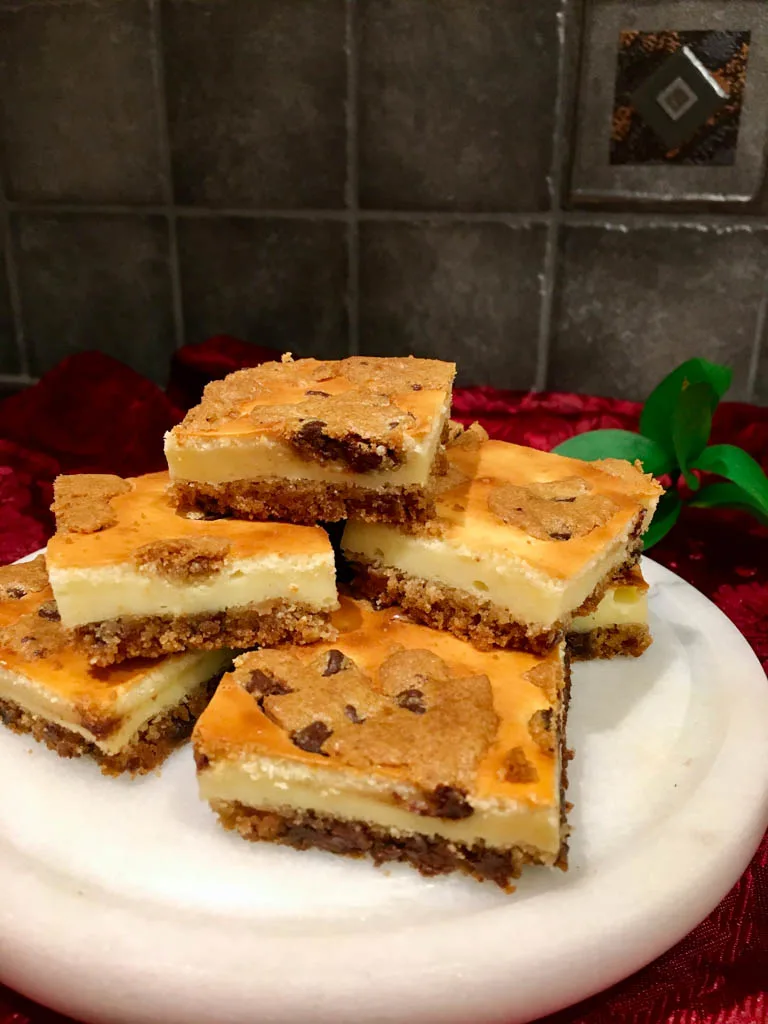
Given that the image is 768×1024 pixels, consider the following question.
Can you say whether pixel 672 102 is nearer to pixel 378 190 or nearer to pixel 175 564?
pixel 378 190

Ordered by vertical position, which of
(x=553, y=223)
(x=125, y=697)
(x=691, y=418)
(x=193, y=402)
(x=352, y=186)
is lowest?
(x=193, y=402)

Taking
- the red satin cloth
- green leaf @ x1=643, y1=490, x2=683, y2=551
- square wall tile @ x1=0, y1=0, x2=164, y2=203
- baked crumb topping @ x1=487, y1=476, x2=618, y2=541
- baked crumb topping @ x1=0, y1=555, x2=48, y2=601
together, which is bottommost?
the red satin cloth

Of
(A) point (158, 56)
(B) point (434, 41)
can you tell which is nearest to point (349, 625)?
(B) point (434, 41)

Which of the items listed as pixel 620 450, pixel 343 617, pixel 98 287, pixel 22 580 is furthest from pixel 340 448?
pixel 98 287

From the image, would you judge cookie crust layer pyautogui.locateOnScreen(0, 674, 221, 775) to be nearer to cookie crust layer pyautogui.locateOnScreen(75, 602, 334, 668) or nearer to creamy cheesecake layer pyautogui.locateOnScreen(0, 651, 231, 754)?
creamy cheesecake layer pyautogui.locateOnScreen(0, 651, 231, 754)

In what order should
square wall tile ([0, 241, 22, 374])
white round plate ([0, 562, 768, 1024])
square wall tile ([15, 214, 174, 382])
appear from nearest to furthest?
1. white round plate ([0, 562, 768, 1024])
2. square wall tile ([15, 214, 174, 382])
3. square wall tile ([0, 241, 22, 374])

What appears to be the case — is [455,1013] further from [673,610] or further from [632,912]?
[673,610]

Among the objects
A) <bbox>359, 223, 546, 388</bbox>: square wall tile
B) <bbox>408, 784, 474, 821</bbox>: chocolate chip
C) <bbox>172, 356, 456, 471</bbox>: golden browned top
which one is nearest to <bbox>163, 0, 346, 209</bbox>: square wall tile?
<bbox>359, 223, 546, 388</bbox>: square wall tile

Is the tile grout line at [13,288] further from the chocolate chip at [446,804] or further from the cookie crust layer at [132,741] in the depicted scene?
the chocolate chip at [446,804]

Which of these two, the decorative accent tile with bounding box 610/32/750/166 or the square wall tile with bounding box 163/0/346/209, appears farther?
the square wall tile with bounding box 163/0/346/209
